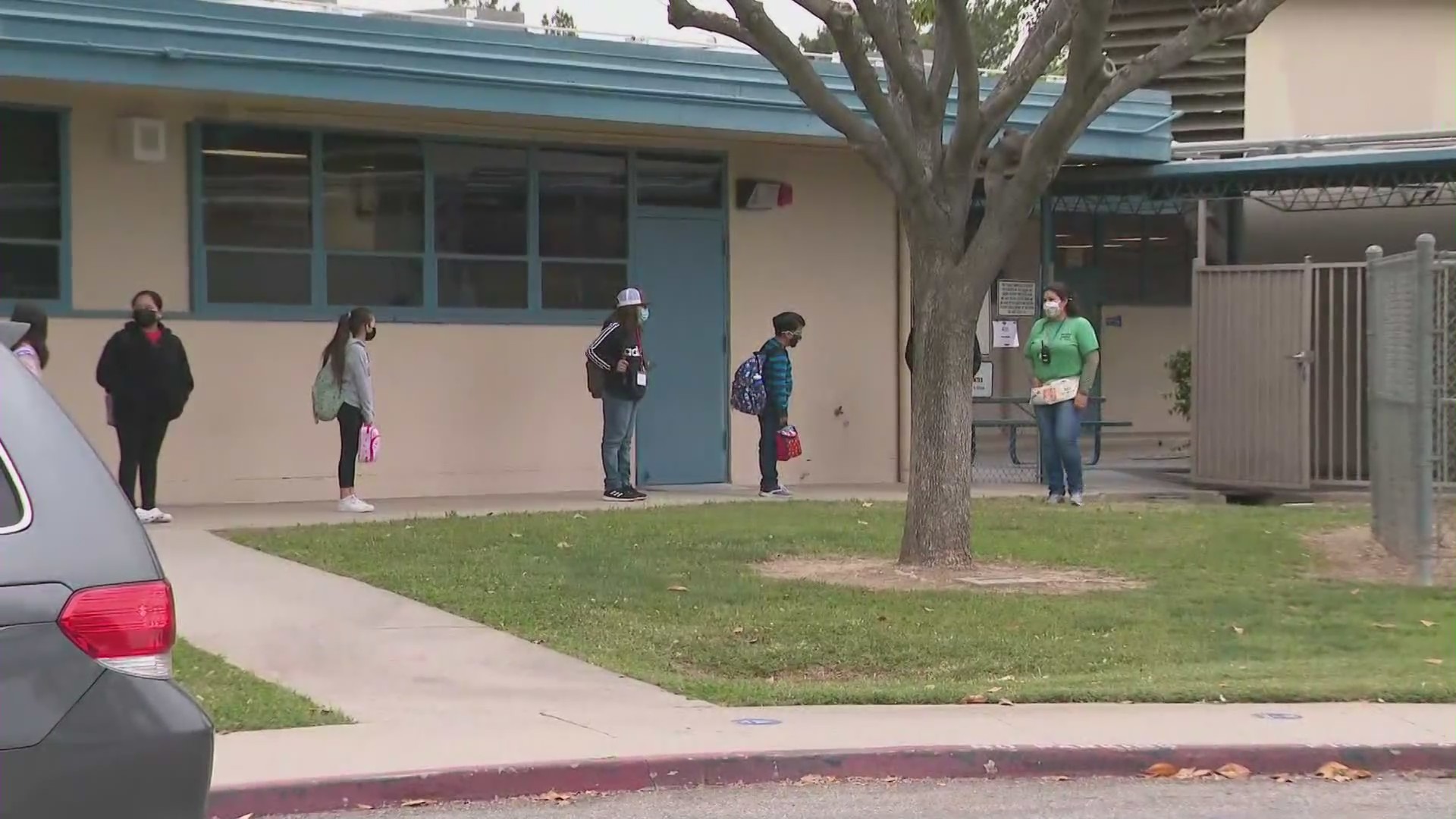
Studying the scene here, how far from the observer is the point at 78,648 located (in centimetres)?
365

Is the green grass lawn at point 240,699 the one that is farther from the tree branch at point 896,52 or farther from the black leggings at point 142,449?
the tree branch at point 896,52

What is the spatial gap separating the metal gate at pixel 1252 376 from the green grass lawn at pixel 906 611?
8.43 ft

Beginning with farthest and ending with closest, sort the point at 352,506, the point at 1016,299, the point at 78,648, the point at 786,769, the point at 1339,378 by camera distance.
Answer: the point at 1016,299
the point at 1339,378
the point at 352,506
the point at 786,769
the point at 78,648

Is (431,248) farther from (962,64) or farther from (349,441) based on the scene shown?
(962,64)

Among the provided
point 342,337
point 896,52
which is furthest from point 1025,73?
point 342,337

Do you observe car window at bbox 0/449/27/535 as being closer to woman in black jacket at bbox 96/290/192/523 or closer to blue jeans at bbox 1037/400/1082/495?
woman in black jacket at bbox 96/290/192/523

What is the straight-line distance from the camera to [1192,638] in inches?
352

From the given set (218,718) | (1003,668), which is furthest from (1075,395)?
(218,718)

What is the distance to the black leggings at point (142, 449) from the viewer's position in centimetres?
1187

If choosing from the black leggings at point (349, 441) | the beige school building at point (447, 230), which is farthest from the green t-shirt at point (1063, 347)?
the black leggings at point (349, 441)

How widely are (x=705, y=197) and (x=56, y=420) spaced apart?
41.0 feet

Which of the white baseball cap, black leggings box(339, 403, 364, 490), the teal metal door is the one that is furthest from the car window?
the teal metal door

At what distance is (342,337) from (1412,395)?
7.69 metres

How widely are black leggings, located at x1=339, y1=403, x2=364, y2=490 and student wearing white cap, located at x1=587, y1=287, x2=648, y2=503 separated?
2105 mm
